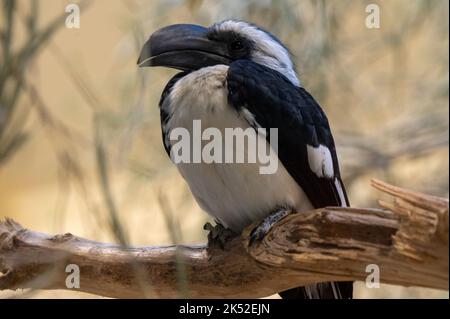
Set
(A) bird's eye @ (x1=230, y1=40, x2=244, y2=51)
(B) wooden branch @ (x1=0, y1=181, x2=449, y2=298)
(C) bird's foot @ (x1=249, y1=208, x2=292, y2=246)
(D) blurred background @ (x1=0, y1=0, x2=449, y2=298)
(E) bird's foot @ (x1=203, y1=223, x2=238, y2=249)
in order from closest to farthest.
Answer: (B) wooden branch @ (x1=0, y1=181, x2=449, y2=298), (C) bird's foot @ (x1=249, y1=208, x2=292, y2=246), (E) bird's foot @ (x1=203, y1=223, x2=238, y2=249), (A) bird's eye @ (x1=230, y1=40, x2=244, y2=51), (D) blurred background @ (x1=0, y1=0, x2=449, y2=298)

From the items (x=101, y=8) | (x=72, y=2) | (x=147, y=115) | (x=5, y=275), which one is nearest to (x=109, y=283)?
(x=5, y=275)

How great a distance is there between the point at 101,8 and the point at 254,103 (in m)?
3.39

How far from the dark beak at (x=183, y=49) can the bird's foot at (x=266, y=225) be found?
1.66ft

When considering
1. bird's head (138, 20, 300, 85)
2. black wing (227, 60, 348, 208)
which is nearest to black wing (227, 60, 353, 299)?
black wing (227, 60, 348, 208)

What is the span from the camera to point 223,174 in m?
2.08

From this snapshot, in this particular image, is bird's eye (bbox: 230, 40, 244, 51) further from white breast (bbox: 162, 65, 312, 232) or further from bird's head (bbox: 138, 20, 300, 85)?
white breast (bbox: 162, 65, 312, 232)

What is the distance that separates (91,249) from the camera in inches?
83.2

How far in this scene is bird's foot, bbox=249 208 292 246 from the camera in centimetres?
202

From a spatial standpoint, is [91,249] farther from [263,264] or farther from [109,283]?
[263,264]

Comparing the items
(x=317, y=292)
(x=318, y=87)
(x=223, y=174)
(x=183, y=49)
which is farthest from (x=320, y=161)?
(x=318, y=87)

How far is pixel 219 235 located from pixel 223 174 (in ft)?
0.66

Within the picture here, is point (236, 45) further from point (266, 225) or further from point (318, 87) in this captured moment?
point (318, 87)

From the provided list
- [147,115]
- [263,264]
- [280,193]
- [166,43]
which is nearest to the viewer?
[263,264]

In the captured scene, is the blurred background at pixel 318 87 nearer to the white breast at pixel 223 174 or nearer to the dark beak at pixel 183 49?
the dark beak at pixel 183 49
